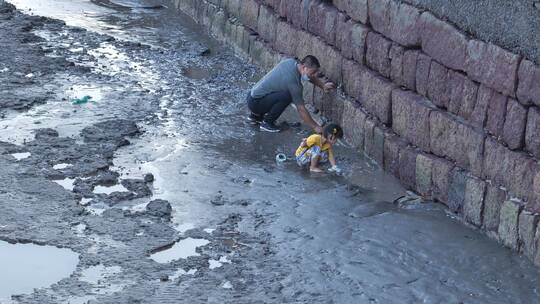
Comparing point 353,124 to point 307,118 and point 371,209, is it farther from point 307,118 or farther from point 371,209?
point 371,209

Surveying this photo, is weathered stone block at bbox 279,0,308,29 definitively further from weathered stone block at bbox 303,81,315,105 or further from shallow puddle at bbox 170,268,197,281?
shallow puddle at bbox 170,268,197,281

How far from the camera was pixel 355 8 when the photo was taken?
10.2 m

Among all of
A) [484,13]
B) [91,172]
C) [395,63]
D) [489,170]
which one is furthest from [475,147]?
[91,172]

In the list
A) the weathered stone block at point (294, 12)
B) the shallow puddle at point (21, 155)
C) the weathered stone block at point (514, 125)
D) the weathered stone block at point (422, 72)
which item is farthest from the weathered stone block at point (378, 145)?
the shallow puddle at point (21, 155)

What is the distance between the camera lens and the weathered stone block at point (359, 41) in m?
9.98

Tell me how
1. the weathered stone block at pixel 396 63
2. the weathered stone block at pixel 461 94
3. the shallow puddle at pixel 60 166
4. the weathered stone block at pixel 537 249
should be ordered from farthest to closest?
1. the weathered stone block at pixel 396 63
2. the shallow puddle at pixel 60 166
3. the weathered stone block at pixel 461 94
4. the weathered stone block at pixel 537 249

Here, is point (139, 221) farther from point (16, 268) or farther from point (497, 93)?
point (497, 93)

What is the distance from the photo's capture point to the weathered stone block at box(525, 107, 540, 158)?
7.19 m

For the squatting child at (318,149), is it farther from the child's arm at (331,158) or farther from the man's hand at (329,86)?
the man's hand at (329,86)

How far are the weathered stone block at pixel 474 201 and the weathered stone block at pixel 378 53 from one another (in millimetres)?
1901

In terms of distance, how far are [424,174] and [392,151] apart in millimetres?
631

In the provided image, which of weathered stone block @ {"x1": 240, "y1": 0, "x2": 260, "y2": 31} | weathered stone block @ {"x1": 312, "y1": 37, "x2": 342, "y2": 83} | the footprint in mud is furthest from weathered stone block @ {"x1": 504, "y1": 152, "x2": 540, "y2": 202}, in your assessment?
weathered stone block @ {"x1": 240, "y1": 0, "x2": 260, "y2": 31}

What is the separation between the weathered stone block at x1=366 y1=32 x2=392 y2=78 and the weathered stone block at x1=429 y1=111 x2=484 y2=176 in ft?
3.69

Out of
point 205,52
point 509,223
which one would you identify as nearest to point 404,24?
point 509,223
